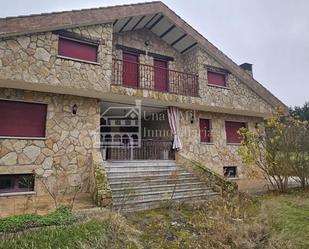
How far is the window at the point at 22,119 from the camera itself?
8.58 metres

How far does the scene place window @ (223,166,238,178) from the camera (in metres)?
13.5

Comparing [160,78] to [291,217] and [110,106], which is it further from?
[291,217]

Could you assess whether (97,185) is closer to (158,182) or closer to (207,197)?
(158,182)

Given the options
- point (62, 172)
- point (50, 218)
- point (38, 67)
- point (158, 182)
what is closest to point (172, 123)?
point (158, 182)

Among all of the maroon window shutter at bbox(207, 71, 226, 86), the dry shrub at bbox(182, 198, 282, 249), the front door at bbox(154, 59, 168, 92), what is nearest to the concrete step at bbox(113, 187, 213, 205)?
the dry shrub at bbox(182, 198, 282, 249)

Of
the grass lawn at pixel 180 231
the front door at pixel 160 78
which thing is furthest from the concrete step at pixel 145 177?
the front door at pixel 160 78

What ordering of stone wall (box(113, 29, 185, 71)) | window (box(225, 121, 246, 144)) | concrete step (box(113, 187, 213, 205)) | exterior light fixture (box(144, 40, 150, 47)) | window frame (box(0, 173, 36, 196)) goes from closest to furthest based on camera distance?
1. concrete step (box(113, 187, 213, 205))
2. window frame (box(0, 173, 36, 196))
3. stone wall (box(113, 29, 185, 71))
4. exterior light fixture (box(144, 40, 150, 47))
5. window (box(225, 121, 246, 144))

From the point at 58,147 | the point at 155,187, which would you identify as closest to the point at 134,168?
the point at 155,187

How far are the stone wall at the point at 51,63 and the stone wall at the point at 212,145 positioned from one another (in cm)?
481

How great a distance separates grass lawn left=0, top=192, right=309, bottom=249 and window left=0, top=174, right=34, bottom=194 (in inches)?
169

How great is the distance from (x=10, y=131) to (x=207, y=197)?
6.92 meters

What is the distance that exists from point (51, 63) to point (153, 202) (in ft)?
18.0

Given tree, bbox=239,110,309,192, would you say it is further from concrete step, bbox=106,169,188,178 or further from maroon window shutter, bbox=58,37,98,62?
maroon window shutter, bbox=58,37,98,62

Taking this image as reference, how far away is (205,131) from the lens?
1323cm
